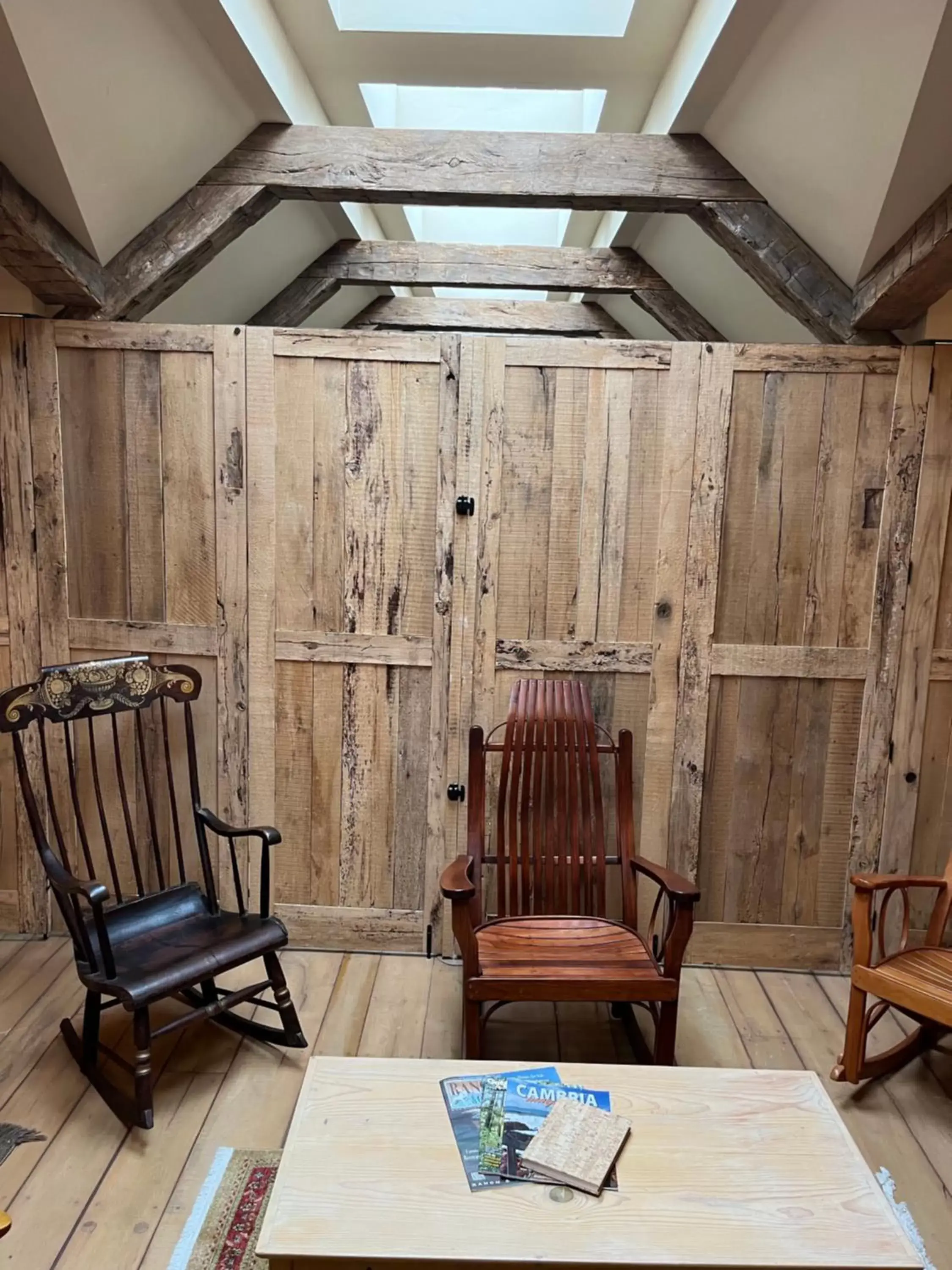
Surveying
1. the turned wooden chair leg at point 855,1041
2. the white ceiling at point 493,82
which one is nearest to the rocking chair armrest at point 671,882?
the turned wooden chair leg at point 855,1041

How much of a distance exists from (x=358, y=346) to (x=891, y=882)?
221cm

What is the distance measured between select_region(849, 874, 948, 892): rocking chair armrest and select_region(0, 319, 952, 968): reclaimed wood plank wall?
0.42m

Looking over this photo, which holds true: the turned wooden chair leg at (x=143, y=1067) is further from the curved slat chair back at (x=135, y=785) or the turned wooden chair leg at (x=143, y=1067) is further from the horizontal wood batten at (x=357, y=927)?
the horizontal wood batten at (x=357, y=927)

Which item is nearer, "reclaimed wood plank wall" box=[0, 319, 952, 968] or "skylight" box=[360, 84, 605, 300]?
"reclaimed wood plank wall" box=[0, 319, 952, 968]

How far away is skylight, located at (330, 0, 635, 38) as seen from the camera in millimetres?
2270

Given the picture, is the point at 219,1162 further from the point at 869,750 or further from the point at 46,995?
the point at 869,750

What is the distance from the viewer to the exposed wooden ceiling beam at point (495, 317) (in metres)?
4.27

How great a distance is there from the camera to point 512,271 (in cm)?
370

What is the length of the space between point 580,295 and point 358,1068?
4.30 m

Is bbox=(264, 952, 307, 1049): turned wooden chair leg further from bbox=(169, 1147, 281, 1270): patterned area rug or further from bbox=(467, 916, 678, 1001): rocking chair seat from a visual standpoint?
bbox=(467, 916, 678, 1001): rocking chair seat

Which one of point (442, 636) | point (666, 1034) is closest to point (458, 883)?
point (666, 1034)

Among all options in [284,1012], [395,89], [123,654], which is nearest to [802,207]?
[395,89]

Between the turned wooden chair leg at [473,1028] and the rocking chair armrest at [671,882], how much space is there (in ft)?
1.86

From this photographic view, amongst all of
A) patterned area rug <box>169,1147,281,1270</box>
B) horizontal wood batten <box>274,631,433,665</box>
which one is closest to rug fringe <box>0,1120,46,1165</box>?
patterned area rug <box>169,1147,281,1270</box>
